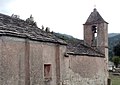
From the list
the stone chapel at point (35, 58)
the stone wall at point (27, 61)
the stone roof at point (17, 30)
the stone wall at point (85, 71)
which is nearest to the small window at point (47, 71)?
the stone chapel at point (35, 58)

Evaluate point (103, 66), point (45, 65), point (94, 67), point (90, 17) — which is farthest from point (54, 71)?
point (90, 17)

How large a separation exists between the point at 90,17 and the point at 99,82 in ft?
26.7

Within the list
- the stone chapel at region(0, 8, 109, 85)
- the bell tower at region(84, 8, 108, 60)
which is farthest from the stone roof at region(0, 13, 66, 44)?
the bell tower at region(84, 8, 108, 60)

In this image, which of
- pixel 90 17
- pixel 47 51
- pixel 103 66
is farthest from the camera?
pixel 90 17

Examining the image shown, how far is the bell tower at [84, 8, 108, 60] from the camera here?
93.9ft

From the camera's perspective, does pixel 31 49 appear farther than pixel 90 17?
No

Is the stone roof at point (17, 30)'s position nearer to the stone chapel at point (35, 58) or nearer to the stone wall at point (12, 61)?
the stone chapel at point (35, 58)

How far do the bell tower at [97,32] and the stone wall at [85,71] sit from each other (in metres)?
2.91

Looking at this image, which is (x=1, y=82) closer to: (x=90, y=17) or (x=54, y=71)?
(x=54, y=71)

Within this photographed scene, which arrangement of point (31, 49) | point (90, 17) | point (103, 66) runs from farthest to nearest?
1. point (90, 17)
2. point (103, 66)
3. point (31, 49)

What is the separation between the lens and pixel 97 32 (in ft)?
94.9

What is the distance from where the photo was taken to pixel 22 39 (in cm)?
1254

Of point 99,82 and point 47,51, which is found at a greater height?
point 47,51

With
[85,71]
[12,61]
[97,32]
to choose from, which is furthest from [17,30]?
[97,32]
